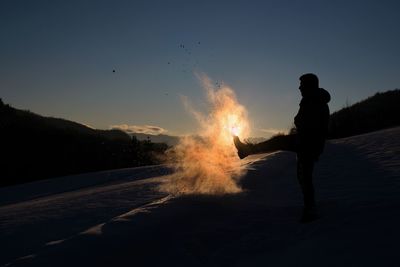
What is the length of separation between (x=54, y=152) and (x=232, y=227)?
1555 inches

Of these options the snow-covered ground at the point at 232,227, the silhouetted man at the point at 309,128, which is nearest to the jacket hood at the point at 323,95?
the silhouetted man at the point at 309,128

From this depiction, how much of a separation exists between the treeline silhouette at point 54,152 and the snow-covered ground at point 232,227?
26.6m

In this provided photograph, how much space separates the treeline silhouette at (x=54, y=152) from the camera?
128 ft

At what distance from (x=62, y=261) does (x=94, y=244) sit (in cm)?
59

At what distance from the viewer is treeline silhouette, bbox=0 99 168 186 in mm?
38906

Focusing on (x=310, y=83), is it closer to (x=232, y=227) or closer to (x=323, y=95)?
(x=323, y=95)

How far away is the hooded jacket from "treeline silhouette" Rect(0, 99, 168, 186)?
30197 millimetres

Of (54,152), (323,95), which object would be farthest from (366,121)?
(54,152)

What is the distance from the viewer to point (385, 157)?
38.4ft

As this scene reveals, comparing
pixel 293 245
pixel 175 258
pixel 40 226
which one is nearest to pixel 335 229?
pixel 293 245

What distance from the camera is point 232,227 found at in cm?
736

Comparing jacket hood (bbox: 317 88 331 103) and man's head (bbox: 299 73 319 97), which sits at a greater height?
man's head (bbox: 299 73 319 97)

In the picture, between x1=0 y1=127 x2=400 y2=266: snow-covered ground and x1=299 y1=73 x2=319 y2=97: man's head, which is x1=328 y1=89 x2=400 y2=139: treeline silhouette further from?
x1=299 y1=73 x2=319 y2=97: man's head

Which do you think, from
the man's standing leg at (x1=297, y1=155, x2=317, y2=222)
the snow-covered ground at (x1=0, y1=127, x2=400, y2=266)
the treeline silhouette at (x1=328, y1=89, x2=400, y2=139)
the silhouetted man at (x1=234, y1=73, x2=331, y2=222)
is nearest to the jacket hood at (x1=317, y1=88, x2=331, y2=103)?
the silhouetted man at (x1=234, y1=73, x2=331, y2=222)
